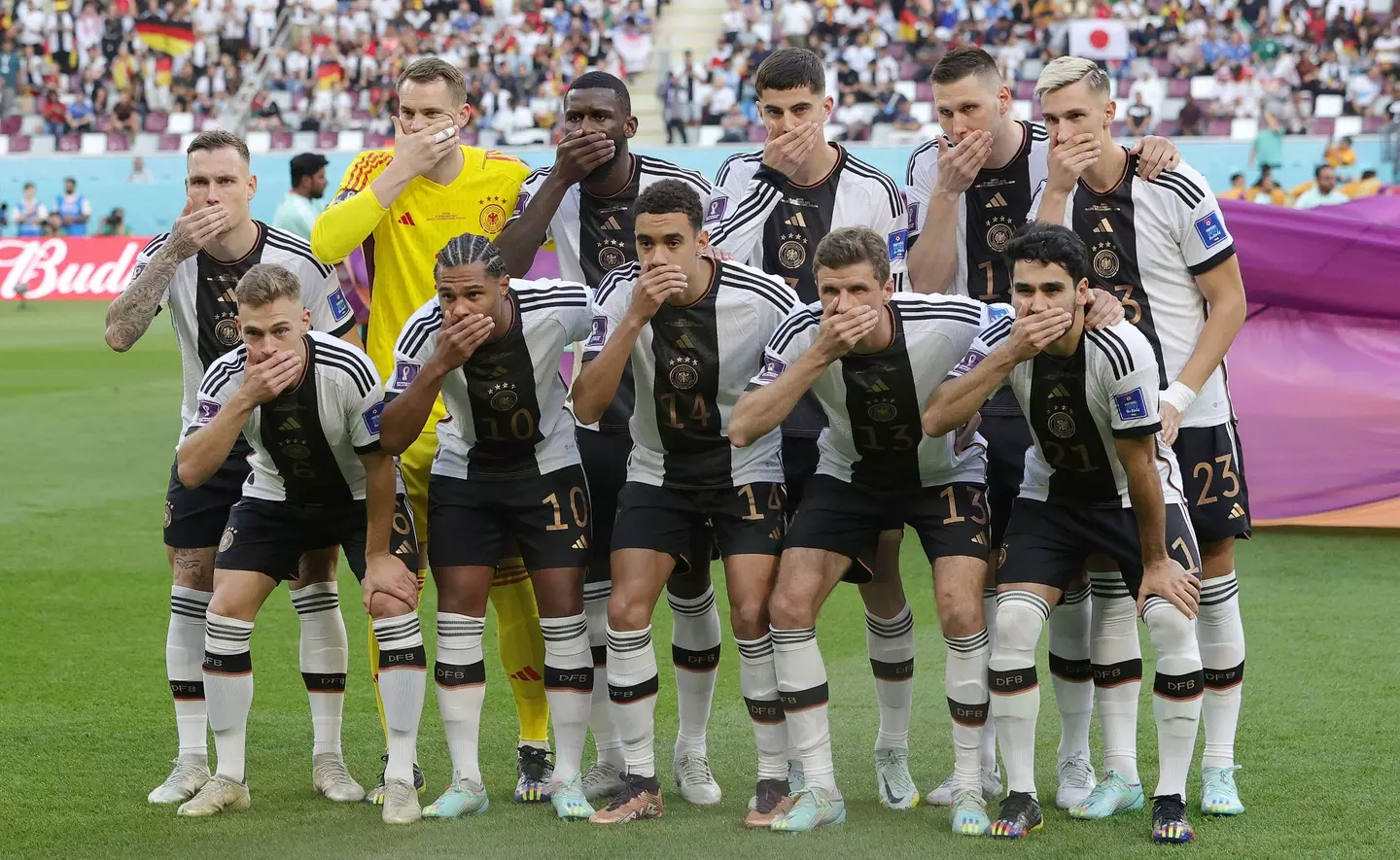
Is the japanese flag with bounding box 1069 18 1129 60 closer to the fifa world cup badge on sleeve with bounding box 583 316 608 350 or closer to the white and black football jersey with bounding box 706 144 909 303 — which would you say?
the white and black football jersey with bounding box 706 144 909 303

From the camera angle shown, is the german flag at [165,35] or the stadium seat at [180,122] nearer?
the stadium seat at [180,122]

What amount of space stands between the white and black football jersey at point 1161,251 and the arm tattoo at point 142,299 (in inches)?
111

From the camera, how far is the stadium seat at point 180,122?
29.4 m

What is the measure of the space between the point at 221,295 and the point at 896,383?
7.28ft

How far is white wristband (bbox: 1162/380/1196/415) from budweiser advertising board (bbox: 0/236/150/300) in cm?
2132

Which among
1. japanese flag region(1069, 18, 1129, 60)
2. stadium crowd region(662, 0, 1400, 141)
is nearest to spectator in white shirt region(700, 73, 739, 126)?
stadium crowd region(662, 0, 1400, 141)

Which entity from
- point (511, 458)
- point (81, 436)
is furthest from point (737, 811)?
point (81, 436)

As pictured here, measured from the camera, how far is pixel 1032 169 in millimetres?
5070

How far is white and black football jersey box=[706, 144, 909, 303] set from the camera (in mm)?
5145

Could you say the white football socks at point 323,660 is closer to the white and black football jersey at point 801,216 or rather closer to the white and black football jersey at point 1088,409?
the white and black football jersey at point 801,216

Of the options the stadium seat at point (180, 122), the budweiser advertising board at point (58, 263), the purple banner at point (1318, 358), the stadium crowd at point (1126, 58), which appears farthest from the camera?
the stadium seat at point (180, 122)

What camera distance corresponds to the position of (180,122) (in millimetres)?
29453

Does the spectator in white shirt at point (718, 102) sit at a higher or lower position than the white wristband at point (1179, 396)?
lower

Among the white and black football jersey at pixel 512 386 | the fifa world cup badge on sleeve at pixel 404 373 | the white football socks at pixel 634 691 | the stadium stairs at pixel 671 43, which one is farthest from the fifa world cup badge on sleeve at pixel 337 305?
the stadium stairs at pixel 671 43
